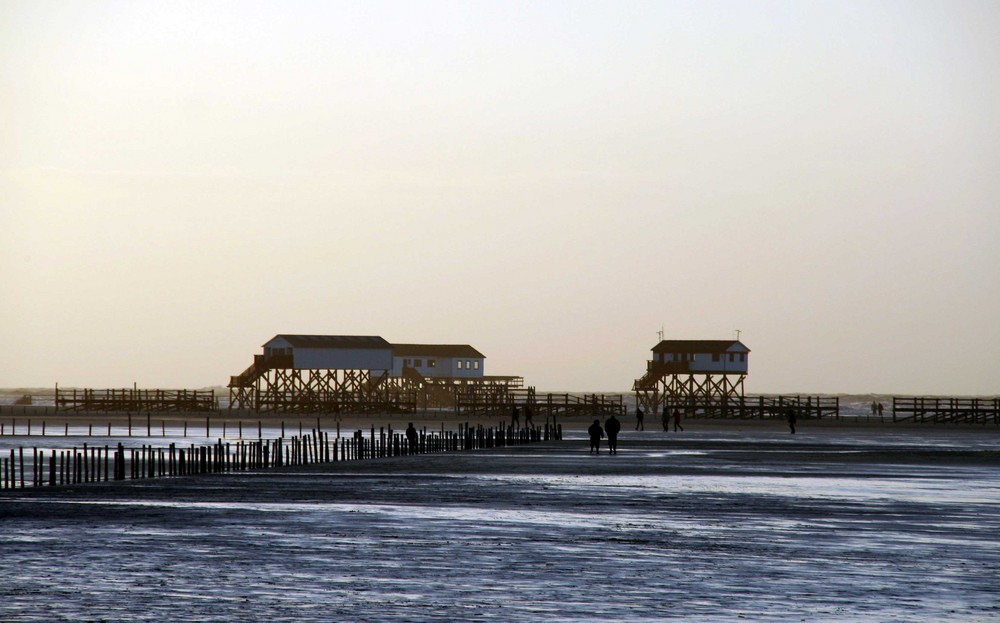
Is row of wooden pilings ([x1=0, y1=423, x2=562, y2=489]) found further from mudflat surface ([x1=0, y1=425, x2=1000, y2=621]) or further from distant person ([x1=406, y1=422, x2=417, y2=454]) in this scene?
mudflat surface ([x1=0, y1=425, x2=1000, y2=621])

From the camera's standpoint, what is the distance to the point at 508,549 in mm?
21750

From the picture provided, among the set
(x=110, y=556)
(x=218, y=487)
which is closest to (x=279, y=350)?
(x=218, y=487)

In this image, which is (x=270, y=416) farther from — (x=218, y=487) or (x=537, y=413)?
(x=218, y=487)

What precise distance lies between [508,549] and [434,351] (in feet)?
431

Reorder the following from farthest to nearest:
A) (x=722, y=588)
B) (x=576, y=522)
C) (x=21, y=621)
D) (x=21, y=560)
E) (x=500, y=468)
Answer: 1. (x=500, y=468)
2. (x=576, y=522)
3. (x=21, y=560)
4. (x=722, y=588)
5. (x=21, y=621)

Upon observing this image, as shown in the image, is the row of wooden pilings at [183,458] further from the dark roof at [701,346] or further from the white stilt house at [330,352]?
the dark roof at [701,346]

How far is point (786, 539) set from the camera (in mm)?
23344

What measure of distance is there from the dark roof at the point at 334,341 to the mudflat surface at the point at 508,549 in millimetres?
86836

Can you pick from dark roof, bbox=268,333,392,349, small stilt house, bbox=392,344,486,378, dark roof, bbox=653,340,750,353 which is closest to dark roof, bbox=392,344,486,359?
small stilt house, bbox=392,344,486,378

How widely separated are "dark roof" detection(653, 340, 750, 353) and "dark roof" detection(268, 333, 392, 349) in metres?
26.6

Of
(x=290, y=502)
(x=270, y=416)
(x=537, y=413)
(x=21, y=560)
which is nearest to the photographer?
(x=21, y=560)

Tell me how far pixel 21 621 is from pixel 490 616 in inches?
196

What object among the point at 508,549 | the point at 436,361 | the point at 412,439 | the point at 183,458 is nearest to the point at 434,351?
the point at 436,361

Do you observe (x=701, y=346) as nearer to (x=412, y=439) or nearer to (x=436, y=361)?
(x=436, y=361)
